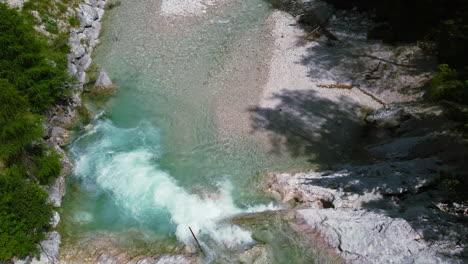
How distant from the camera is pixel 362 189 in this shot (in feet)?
47.5

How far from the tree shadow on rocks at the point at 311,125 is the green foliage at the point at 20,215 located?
933 cm

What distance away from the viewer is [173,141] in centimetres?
1808

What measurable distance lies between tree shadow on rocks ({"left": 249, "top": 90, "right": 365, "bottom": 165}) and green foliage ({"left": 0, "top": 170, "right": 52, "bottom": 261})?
9.33m

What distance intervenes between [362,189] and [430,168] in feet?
8.26

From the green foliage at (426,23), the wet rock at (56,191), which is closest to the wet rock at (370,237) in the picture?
the green foliage at (426,23)

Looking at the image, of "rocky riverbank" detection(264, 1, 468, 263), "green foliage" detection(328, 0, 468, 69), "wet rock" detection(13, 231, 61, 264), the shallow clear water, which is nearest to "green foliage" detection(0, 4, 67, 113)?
Result: the shallow clear water

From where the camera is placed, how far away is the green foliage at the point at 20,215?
12.2 meters

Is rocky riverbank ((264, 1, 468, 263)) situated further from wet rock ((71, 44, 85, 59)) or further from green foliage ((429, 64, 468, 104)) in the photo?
wet rock ((71, 44, 85, 59))

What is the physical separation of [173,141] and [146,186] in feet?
8.95

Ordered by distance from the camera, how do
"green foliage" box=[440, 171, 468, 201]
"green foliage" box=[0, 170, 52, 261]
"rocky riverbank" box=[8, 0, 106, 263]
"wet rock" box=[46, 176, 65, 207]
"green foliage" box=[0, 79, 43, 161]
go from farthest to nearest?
1. "wet rock" box=[46, 176, 65, 207]
2. "green foliage" box=[0, 79, 43, 161]
3. "rocky riverbank" box=[8, 0, 106, 263]
4. "green foliage" box=[440, 171, 468, 201]
5. "green foliage" box=[0, 170, 52, 261]

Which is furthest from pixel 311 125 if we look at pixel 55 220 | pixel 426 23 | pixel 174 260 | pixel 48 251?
pixel 48 251

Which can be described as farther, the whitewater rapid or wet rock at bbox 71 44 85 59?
wet rock at bbox 71 44 85 59

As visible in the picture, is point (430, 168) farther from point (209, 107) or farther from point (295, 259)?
point (209, 107)

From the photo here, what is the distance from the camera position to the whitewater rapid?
14.3m
